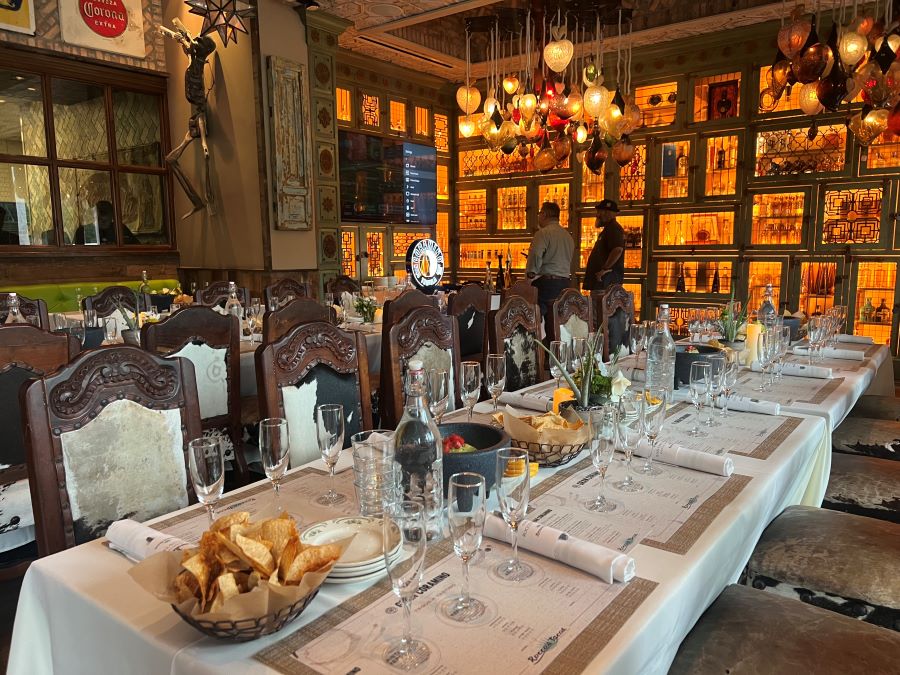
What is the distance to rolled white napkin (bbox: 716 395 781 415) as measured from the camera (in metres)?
1.95

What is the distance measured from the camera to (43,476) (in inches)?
53.6

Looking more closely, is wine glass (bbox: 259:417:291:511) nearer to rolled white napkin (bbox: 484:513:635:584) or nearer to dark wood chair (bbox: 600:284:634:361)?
rolled white napkin (bbox: 484:513:635:584)

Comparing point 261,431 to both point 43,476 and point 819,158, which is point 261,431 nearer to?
point 43,476

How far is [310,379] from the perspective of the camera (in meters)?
1.96

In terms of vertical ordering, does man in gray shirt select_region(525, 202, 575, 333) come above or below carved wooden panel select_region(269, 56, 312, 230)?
below

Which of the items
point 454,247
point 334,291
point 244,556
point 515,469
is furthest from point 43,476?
point 454,247

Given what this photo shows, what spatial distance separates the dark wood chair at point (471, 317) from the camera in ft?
12.3

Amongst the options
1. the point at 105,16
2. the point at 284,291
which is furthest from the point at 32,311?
the point at 105,16

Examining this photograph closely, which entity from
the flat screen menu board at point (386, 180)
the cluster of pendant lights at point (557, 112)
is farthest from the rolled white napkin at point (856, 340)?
the flat screen menu board at point (386, 180)

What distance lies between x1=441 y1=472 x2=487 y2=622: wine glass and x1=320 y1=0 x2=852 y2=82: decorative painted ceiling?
5245 millimetres

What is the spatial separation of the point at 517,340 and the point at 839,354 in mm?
1475

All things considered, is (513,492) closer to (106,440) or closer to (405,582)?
(405,582)

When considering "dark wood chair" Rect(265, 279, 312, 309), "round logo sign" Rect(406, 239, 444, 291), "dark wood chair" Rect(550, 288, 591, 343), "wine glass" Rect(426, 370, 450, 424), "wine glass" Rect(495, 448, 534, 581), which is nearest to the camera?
"wine glass" Rect(495, 448, 534, 581)

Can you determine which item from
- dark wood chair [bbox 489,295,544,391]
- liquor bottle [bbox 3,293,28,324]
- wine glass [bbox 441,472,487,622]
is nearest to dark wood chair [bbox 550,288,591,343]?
dark wood chair [bbox 489,295,544,391]
